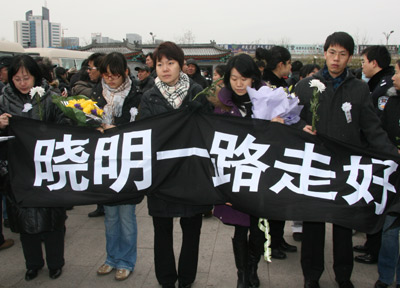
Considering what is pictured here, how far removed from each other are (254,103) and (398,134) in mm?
1356

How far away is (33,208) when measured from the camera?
2.98 m

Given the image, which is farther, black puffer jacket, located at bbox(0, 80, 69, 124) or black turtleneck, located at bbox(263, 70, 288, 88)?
black turtleneck, located at bbox(263, 70, 288, 88)

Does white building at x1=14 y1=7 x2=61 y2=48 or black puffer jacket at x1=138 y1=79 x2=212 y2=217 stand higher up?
white building at x1=14 y1=7 x2=61 y2=48

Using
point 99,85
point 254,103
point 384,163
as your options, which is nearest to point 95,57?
point 99,85

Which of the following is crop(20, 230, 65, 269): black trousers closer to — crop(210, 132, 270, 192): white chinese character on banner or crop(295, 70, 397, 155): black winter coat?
crop(210, 132, 270, 192): white chinese character on banner

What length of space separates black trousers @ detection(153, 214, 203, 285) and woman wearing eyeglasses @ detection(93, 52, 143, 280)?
15.6 inches

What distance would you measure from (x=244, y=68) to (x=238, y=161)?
710 millimetres

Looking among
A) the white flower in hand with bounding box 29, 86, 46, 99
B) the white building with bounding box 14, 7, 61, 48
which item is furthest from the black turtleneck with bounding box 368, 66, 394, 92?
the white building with bounding box 14, 7, 61, 48

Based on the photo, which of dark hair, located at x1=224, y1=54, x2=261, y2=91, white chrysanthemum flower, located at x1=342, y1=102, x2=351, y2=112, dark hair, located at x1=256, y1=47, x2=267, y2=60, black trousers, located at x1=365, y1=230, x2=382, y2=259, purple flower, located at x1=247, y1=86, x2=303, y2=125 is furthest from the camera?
dark hair, located at x1=256, y1=47, x2=267, y2=60

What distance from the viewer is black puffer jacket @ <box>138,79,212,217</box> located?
2783 mm

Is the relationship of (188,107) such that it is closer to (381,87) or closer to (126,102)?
(126,102)

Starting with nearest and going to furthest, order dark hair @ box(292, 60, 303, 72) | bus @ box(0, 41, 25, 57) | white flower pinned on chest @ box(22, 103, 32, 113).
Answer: white flower pinned on chest @ box(22, 103, 32, 113)
dark hair @ box(292, 60, 303, 72)
bus @ box(0, 41, 25, 57)

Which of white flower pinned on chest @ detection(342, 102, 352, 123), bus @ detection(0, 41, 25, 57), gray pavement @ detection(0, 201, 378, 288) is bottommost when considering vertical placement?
gray pavement @ detection(0, 201, 378, 288)

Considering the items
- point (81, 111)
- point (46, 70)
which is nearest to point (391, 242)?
point (81, 111)
